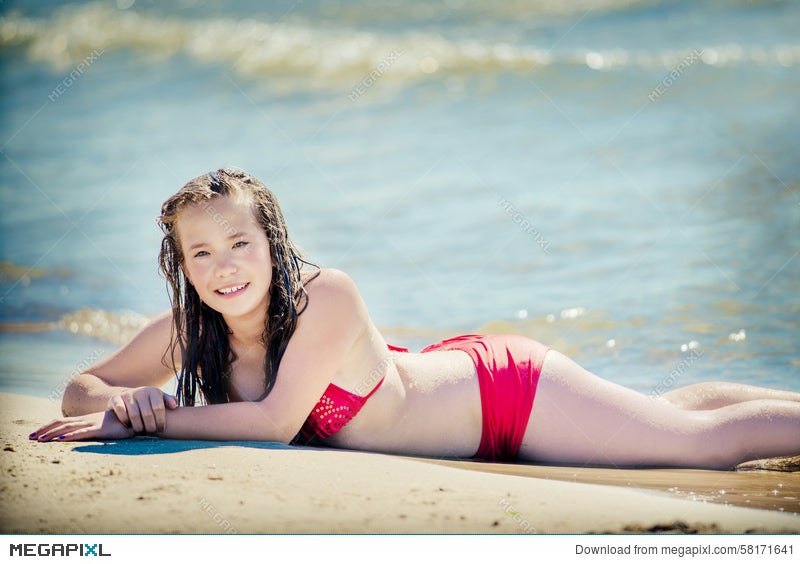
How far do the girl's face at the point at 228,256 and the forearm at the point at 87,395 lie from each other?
476mm

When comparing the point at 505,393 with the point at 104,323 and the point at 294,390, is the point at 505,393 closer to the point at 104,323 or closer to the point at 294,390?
the point at 294,390

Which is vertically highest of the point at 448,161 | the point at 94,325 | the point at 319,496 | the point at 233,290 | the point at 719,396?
the point at 448,161

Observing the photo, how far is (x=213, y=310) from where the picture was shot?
140 inches

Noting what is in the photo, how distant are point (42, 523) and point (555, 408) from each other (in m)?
1.79

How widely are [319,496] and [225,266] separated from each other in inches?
35.1

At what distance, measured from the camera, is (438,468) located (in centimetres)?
327

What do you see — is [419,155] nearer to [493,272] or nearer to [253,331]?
[493,272]

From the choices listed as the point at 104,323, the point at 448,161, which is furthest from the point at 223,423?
the point at 448,161

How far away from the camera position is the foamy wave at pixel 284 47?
11.2 m

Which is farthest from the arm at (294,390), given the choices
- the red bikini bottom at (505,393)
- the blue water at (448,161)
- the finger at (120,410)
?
the blue water at (448,161)

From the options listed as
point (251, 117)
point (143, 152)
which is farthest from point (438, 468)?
point (251, 117)
